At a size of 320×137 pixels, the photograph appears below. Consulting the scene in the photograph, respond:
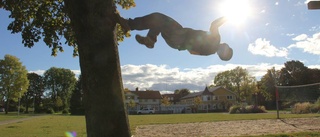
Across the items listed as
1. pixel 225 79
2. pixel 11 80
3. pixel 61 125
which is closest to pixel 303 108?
pixel 61 125

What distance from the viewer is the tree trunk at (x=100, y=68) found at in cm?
310

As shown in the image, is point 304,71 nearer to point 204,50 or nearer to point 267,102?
point 267,102

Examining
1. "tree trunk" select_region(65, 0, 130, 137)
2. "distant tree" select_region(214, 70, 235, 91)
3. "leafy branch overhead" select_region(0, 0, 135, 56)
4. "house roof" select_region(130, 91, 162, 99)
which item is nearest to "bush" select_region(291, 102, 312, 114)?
"leafy branch overhead" select_region(0, 0, 135, 56)

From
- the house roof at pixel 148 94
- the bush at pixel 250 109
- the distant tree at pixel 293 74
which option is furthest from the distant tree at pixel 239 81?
the bush at pixel 250 109

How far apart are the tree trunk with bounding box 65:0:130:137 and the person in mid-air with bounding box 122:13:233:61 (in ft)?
1.44

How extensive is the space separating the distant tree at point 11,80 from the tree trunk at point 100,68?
224 ft

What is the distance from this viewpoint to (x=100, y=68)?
10.4 ft

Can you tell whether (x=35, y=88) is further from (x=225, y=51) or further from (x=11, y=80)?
(x=225, y=51)

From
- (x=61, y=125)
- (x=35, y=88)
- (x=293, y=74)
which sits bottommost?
(x=61, y=125)

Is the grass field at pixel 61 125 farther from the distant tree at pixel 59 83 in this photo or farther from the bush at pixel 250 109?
the distant tree at pixel 59 83

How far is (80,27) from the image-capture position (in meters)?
3.32

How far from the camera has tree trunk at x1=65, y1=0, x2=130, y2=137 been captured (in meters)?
3.10

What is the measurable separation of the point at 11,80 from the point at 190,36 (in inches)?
2812

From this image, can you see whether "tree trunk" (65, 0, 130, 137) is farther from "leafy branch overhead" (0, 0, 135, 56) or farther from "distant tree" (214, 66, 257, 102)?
"distant tree" (214, 66, 257, 102)
